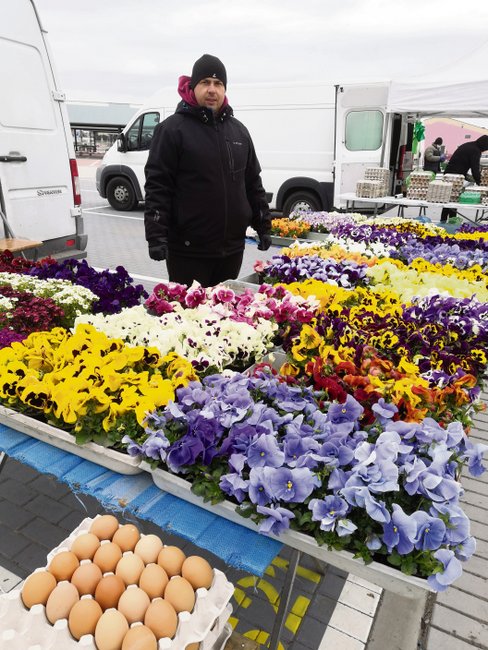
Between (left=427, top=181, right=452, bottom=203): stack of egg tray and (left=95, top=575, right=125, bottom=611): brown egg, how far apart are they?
27.9 feet

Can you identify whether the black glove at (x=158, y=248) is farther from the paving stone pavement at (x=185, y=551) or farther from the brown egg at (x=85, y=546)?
the brown egg at (x=85, y=546)

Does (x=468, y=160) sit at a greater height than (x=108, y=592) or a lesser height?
greater

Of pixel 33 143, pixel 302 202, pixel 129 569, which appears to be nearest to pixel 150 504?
pixel 129 569

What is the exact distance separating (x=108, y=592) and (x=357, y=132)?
32.9 ft

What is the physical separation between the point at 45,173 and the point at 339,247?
294cm

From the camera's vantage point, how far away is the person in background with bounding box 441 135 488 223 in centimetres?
965

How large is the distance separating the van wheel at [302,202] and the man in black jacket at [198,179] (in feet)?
24.3

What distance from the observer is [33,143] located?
4.70 meters

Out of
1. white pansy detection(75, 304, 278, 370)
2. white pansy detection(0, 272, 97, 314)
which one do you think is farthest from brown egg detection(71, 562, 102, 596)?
white pansy detection(0, 272, 97, 314)

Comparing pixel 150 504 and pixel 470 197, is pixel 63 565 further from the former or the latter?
pixel 470 197

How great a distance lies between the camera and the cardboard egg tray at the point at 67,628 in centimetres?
117

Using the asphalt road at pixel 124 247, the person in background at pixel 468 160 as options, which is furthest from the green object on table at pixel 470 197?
the asphalt road at pixel 124 247

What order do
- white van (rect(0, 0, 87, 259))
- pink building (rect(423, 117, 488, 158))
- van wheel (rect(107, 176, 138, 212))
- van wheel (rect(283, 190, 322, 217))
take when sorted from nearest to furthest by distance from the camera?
white van (rect(0, 0, 87, 259)) → van wheel (rect(283, 190, 322, 217)) → van wheel (rect(107, 176, 138, 212)) → pink building (rect(423, 117, 488, 158))

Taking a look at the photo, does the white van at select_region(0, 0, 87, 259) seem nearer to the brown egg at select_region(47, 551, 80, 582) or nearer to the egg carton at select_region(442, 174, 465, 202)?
the brown egg at select_region(47, 551, 80, 582)
